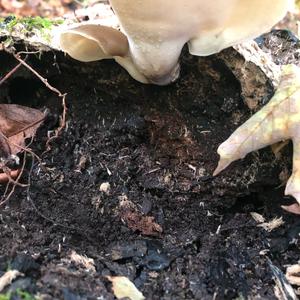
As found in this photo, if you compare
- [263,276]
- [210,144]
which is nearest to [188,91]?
[210,144]

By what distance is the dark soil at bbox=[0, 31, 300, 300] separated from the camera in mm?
1273

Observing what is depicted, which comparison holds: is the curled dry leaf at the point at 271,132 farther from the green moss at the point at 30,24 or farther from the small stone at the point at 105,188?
the green moss at the point at 30,24

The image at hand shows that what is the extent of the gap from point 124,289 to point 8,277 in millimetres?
256

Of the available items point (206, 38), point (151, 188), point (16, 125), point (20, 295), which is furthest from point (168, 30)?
point (20, 295)

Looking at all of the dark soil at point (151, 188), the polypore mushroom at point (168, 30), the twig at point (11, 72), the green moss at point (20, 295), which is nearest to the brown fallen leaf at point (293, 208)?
the dark soil at point (151, 188)

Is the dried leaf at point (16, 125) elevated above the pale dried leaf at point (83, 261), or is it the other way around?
the dried leaf at point (16, 125)

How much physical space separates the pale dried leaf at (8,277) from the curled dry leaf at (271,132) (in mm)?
538

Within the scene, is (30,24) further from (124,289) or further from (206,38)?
(124,289)

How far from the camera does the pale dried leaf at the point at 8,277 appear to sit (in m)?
1.09

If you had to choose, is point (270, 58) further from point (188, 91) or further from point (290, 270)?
point (290, 270)

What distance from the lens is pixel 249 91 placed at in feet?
4.64

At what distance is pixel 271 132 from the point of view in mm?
1285

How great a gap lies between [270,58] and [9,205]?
878mm

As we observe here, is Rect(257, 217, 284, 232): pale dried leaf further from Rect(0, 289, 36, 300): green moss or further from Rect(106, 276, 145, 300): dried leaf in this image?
Rect(0, 289, 36, 300): green moss
